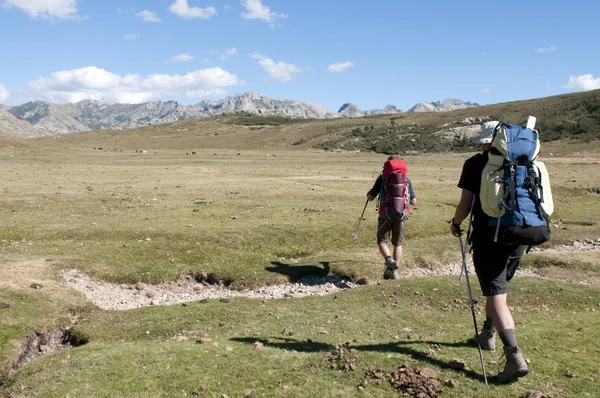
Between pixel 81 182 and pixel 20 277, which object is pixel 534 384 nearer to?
pixel 20 277

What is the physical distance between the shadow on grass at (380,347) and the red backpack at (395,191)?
6869 millimetres

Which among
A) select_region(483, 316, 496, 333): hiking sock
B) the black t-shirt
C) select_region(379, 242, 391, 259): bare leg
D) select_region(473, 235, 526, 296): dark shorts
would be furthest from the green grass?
the black t-shirt

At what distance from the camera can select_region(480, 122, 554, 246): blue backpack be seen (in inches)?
312

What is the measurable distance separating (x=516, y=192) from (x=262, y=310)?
8.23m

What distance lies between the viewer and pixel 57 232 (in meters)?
23.3

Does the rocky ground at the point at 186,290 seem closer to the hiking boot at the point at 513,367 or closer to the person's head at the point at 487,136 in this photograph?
the hiking boot at the point at 513,367

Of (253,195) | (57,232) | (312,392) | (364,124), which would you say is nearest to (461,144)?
(364,124)

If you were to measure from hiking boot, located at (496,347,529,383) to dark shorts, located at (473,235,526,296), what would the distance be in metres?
1.01

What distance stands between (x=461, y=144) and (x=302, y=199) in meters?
114

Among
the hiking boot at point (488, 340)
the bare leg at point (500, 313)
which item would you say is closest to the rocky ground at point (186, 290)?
the hiking boot at point (488, 340)

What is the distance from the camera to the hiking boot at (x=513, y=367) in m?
8.05

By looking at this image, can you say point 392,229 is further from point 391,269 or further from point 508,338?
point 508,338

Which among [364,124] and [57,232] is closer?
[57,232]

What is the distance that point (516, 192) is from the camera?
26.1 feet
